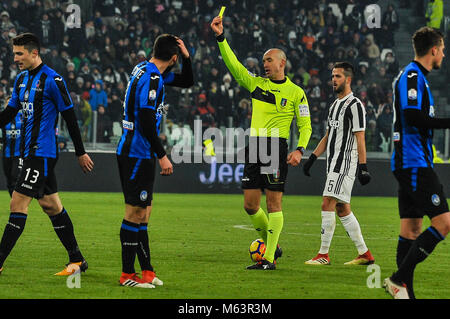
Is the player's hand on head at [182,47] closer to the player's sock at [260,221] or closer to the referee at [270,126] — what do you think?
the referee at [270,126]

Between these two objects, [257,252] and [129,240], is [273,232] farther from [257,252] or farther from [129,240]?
[129,240]

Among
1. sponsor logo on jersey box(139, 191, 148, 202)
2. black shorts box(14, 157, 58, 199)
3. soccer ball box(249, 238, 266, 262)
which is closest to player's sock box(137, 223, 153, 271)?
sponsor logo on jersey box(139, 191, 148, 202)

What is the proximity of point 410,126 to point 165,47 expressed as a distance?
223 cm

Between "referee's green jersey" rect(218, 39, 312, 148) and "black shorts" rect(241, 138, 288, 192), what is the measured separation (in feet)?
0.61

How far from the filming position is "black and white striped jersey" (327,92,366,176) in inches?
374

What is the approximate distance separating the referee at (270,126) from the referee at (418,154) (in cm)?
239

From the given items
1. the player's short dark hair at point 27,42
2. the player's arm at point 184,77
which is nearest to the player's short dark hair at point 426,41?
the player's arm at point 184,77

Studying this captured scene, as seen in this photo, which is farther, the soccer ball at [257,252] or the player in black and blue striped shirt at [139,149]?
the soccer ball at [257,252]

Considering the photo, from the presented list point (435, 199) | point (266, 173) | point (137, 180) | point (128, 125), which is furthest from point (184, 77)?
point (435, 199)

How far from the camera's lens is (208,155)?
70.1ft

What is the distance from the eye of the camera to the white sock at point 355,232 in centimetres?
940

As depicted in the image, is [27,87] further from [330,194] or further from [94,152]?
[94,152]

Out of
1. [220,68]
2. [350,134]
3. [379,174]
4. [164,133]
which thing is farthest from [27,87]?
[220,68]

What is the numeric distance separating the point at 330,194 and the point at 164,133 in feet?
38.8
